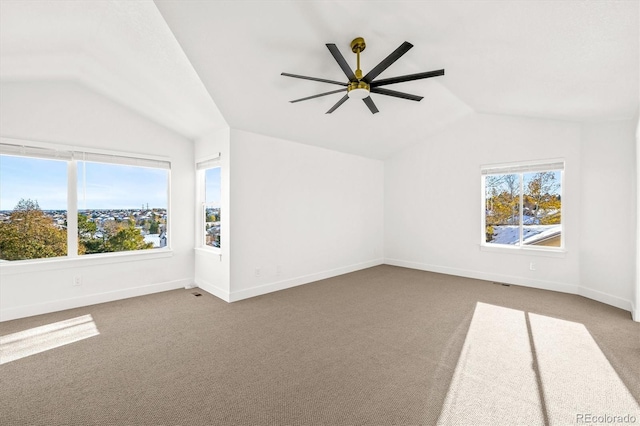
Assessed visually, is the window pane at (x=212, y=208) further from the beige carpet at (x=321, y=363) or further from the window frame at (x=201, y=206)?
the beige carpet at (x=321, y=363)

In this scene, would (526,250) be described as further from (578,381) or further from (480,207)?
(578,381)

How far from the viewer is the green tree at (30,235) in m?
3.53

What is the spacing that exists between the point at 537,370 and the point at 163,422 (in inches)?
111

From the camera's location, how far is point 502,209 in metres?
5.29

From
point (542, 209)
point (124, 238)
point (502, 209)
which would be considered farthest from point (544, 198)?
point (124, 238)

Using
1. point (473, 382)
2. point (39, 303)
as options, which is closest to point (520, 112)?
point (473, 382)

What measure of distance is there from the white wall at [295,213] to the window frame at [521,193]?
214cm

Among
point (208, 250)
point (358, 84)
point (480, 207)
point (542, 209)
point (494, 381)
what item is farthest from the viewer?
point (480, 207)

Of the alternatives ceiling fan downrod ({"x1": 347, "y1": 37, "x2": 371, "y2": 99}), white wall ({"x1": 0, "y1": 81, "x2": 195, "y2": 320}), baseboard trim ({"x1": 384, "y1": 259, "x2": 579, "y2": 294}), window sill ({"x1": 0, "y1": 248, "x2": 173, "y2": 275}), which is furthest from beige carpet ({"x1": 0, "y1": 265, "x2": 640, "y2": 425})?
ceiling fan downrod ({"x1": 347, "y1": 37, "x2": 371, "y2": 99})

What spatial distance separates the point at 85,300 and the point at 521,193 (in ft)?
22.6

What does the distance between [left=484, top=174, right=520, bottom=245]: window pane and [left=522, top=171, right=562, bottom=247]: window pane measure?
4.8 inches

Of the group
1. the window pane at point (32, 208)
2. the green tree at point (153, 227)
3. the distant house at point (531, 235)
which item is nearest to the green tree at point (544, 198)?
the distant house at point (531, 235)

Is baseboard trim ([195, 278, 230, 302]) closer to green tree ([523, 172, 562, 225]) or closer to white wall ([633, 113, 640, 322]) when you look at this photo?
white wall ([633, 113, 640, 322])

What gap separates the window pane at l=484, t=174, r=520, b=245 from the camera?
16.8ft
